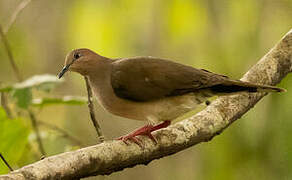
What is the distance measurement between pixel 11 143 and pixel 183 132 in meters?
1.22

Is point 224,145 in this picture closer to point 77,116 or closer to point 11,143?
point 11,143

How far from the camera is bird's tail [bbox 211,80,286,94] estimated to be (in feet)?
14.0

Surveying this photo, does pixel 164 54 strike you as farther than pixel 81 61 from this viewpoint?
Yes

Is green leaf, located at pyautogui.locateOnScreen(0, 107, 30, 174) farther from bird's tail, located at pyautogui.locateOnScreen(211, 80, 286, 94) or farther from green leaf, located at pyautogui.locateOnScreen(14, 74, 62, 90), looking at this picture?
bird's tail, located at pyautogui.locateOnScreen(211, 80, 286, 94)

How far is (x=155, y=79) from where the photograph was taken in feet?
14.9

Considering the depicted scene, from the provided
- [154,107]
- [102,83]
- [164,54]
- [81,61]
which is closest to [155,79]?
[154,107]

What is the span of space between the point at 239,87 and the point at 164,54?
448 cm

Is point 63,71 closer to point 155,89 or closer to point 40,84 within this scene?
point 40,84

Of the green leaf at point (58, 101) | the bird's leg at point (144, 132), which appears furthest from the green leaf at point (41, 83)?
the bird's leg at point (144, 132)

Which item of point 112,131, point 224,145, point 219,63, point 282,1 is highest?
point 282,1

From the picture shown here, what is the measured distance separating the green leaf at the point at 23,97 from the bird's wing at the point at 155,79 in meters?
0.64

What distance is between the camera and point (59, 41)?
31.8 feet

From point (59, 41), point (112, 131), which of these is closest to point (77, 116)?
point (112, 131)

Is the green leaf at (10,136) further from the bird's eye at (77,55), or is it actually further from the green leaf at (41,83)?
the bird's eye at (77,55)
